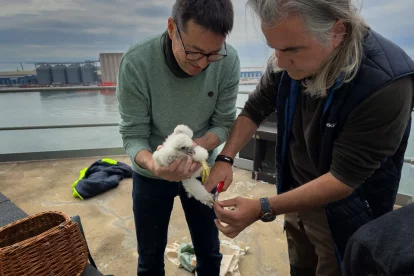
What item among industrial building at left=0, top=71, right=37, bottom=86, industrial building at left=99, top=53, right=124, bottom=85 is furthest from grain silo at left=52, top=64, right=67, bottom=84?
industrial building at left=99, top=53, right=124, bottom=85

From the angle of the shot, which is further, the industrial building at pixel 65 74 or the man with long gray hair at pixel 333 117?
the industrial building at pixel 65 74

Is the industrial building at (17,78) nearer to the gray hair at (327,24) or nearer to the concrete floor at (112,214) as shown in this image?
the concrete floor at (112,214)

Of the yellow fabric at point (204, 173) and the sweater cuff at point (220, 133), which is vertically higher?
the sweater cuff at point (220, 133)

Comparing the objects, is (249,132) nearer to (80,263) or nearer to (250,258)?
(80,263)

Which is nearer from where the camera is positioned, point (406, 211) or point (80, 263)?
point (406, 211)

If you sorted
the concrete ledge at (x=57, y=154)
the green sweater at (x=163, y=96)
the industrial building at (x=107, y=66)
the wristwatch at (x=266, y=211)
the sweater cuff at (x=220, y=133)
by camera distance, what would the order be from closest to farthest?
the wristwatch at (x=266, y=211) → the green sweater at (x=163, y=96) → the sweater cuff at (x=220, y=133) → the industrial building at (x=107, y=66) → the concrete ledge at (x=57, y=154)

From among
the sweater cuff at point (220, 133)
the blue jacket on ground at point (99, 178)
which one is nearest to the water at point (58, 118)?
the blue jacket on ground at point (99, 178)

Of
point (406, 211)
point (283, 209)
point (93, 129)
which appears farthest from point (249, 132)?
point (93, 129)
